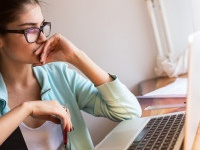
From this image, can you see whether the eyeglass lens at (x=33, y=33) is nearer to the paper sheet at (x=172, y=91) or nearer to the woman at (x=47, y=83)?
the woman at (x=47, y=83)

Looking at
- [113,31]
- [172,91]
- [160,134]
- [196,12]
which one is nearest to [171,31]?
[196,12]

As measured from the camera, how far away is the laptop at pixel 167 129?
2.01 ft

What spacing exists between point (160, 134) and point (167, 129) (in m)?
0.04

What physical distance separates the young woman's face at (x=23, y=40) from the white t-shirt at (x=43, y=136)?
0.78ft

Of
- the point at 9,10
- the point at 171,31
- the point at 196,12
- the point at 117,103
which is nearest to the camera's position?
the point at 9,10

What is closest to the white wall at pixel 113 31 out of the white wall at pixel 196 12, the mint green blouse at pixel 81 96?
the white wall at pixel 196 12

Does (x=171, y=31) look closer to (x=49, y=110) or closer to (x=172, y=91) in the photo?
(x=172, y=91)

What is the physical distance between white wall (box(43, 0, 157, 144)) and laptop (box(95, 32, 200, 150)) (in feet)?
2.08

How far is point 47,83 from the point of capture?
1.21 metres

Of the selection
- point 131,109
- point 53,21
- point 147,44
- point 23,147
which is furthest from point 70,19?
point 23,147

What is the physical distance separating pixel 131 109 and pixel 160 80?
558 mm

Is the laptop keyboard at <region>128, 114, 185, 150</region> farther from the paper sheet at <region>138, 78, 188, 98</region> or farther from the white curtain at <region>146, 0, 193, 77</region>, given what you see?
the white curtain at <region>146, 0, 193, 77</region>

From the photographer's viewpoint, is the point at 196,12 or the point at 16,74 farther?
the point at 196,12

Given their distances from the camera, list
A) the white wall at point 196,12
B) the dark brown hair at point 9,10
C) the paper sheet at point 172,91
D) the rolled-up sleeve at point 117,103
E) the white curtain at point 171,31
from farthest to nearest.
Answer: the white curtain at point 171,31 < the white wall at point 196,12 < the paper sheet at point 172,91 < the rolled-up sleeve at point 117,103 < the dark brown hair at point 9,10
